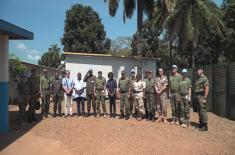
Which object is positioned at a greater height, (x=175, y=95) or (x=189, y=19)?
(x=189, y=19)

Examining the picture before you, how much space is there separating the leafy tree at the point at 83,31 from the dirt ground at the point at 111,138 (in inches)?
1469

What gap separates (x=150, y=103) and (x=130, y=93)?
865mm

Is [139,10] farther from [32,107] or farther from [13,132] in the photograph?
[13,132]

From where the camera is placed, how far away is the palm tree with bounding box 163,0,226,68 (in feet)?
105

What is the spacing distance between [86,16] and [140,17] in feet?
94.1

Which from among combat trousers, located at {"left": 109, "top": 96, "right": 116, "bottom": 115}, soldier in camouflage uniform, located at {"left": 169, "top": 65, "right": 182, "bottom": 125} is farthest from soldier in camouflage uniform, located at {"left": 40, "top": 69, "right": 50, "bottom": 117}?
soldier in camouflage uniform, located at {"left": 169, "top": 65, "right": 182, "bottom": 125}

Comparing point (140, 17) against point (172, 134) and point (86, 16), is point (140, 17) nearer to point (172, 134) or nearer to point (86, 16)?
point (172, 134)

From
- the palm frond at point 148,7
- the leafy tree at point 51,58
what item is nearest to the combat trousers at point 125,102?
the palm frond at point 148,7

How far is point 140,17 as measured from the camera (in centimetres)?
2542

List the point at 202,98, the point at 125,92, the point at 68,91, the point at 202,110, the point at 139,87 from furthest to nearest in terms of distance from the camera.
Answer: the point at 68,91
the point at 125,92
the point at 139,87
the point at 202,98
the point at 202,110

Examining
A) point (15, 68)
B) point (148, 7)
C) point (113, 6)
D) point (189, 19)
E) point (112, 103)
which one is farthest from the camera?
point (189, 19)

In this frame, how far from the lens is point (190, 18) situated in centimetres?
3216

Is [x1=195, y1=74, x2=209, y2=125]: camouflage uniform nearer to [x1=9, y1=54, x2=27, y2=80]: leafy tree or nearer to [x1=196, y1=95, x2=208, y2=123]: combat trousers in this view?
[x1=196, y1=95, x2=208, y2=123]: combat trousers

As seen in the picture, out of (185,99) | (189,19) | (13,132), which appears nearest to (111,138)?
(13,132)
